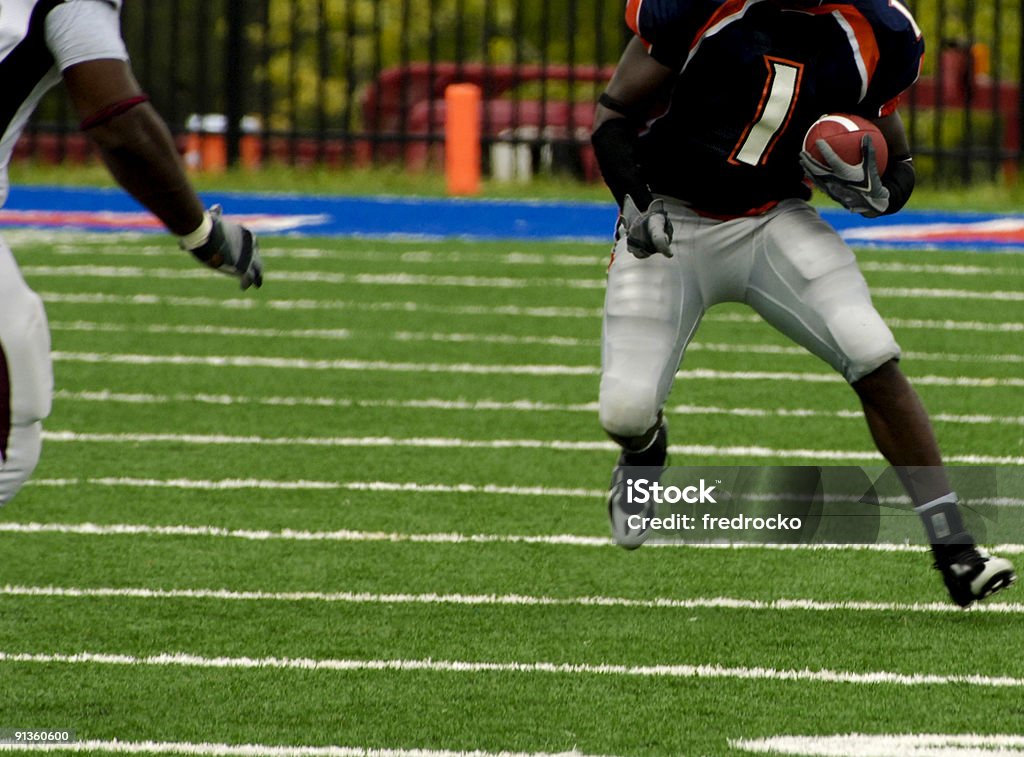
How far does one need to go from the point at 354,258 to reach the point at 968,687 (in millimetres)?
8195

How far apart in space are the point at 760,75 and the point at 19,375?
2.00 metres

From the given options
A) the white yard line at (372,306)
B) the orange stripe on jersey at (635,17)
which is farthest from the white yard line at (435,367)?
the orange stripe on jersey at (635,17)

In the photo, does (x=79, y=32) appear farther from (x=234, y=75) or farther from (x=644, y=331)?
(x=234, y=75)

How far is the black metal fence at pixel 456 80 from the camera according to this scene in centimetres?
1683

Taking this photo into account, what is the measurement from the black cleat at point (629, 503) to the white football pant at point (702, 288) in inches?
16.9

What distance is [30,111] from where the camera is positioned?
167 inches

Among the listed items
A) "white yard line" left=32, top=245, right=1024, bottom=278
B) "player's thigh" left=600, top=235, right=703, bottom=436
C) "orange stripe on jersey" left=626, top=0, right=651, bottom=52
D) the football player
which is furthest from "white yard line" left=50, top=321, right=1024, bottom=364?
the football player

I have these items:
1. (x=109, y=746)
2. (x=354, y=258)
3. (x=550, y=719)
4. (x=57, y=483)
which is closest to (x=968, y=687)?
(x=550, y=719)

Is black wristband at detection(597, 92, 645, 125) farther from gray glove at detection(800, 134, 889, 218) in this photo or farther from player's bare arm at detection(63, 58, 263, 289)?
player's bare arm at detection(63, 58, 263, 289)

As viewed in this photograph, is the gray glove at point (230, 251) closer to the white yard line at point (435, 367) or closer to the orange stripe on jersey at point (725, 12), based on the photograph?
the orange stripe on jersey at point (725, 12)

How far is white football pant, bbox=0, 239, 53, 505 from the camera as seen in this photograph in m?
4.08

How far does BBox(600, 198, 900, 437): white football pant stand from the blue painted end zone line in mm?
7642

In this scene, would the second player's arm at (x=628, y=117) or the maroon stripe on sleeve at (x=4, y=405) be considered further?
the second player's arm at (x=628, y=117)

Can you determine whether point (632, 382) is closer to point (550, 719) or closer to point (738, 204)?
point (738, 204)
